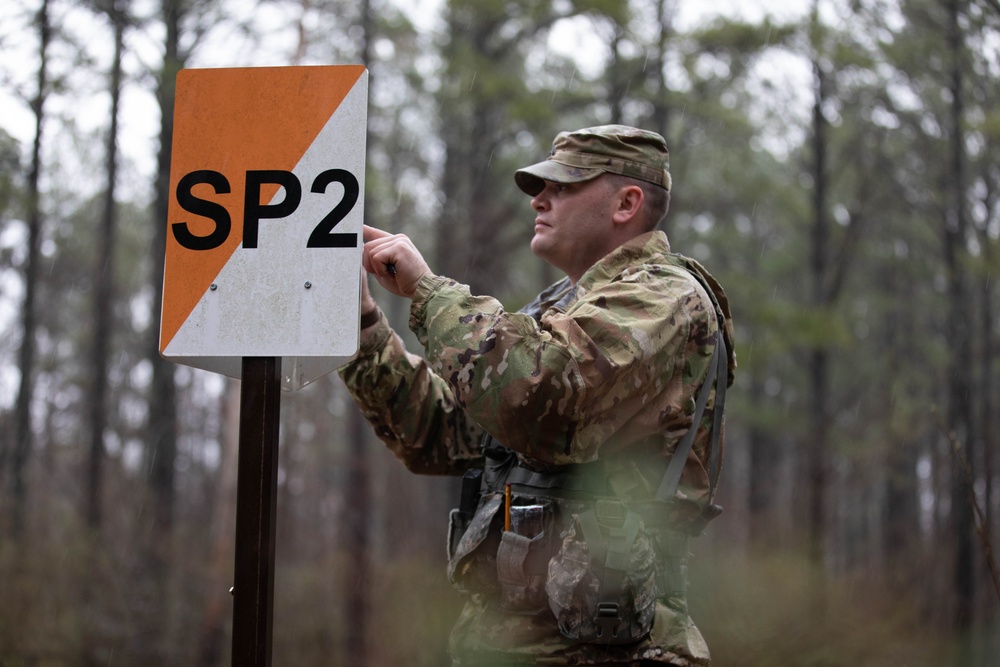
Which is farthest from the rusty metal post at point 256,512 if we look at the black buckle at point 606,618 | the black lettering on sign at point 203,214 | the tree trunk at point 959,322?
the tree trunk at point 959,322

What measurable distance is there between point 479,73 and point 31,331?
6243mm

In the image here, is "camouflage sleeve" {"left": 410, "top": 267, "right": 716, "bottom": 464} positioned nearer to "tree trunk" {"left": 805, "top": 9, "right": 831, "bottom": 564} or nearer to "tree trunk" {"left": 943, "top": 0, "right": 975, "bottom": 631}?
"tree trunk" {"left": 805, "top": 9, "right": 831, "bottom": 564}

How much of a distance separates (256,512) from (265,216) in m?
0.71

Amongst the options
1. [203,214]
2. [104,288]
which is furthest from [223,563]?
[203,214]

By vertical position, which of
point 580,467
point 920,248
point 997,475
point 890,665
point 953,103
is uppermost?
point 953,103

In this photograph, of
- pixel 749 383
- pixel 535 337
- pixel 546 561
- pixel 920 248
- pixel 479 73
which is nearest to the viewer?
pixel 535 337

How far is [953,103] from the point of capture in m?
12.0

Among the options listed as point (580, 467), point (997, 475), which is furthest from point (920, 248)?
point (580, 467)

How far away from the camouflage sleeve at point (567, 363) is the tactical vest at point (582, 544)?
0.16 metres

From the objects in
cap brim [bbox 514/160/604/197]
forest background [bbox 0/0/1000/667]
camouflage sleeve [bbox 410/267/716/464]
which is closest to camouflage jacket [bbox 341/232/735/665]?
camouflage sleeve [bbox 410/267/716/464]

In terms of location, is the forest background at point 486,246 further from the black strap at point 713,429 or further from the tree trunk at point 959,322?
the black strap at point 713,429

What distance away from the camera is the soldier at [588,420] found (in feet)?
7.47

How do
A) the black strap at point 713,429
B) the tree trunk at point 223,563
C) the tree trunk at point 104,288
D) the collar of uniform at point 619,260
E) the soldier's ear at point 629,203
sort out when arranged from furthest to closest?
the tree trunk at point 104,288
the tree trunk at point 223,563
the soldier's ear at point 629,203
the collar of uniform at point 619,260
the black strap at point 713,429

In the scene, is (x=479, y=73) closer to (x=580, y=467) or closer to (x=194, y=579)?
(x=194, y=579)
